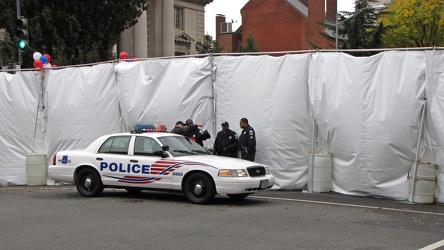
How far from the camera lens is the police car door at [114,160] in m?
11.3

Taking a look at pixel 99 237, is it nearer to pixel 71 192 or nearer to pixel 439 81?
pixel 71 192

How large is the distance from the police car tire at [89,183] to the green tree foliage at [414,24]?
29.5 m

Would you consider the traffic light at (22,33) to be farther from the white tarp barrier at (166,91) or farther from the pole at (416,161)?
the pole at (416,161)

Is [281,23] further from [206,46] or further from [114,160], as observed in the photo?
[114,160]

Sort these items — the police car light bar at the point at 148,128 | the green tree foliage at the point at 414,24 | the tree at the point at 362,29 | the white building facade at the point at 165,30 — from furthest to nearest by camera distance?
the white building facade at the point at 165,30, the green tree foliage at the point at 414,24, the tree at the point at 362,29, the police car light bar at the point at 148,128

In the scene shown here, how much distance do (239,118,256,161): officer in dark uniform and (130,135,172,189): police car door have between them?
2456 mm

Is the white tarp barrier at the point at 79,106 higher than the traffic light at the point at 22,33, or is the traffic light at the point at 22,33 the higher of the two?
the traffic light at the point at 22,33

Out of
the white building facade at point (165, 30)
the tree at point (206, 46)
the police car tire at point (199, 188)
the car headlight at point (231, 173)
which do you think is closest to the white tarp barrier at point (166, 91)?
the police car tire at point (199, 188)

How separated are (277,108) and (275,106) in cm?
7

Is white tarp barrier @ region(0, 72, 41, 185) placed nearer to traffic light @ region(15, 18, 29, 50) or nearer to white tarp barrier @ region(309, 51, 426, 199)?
traffic light @ region(15, 18, 29, 50)

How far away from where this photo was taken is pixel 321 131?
41.3 ft

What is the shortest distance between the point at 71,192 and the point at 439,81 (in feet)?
28.7

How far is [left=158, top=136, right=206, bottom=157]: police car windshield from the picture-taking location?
11125 mm

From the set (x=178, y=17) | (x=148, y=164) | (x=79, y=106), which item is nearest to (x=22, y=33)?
(x=79, y=106)
